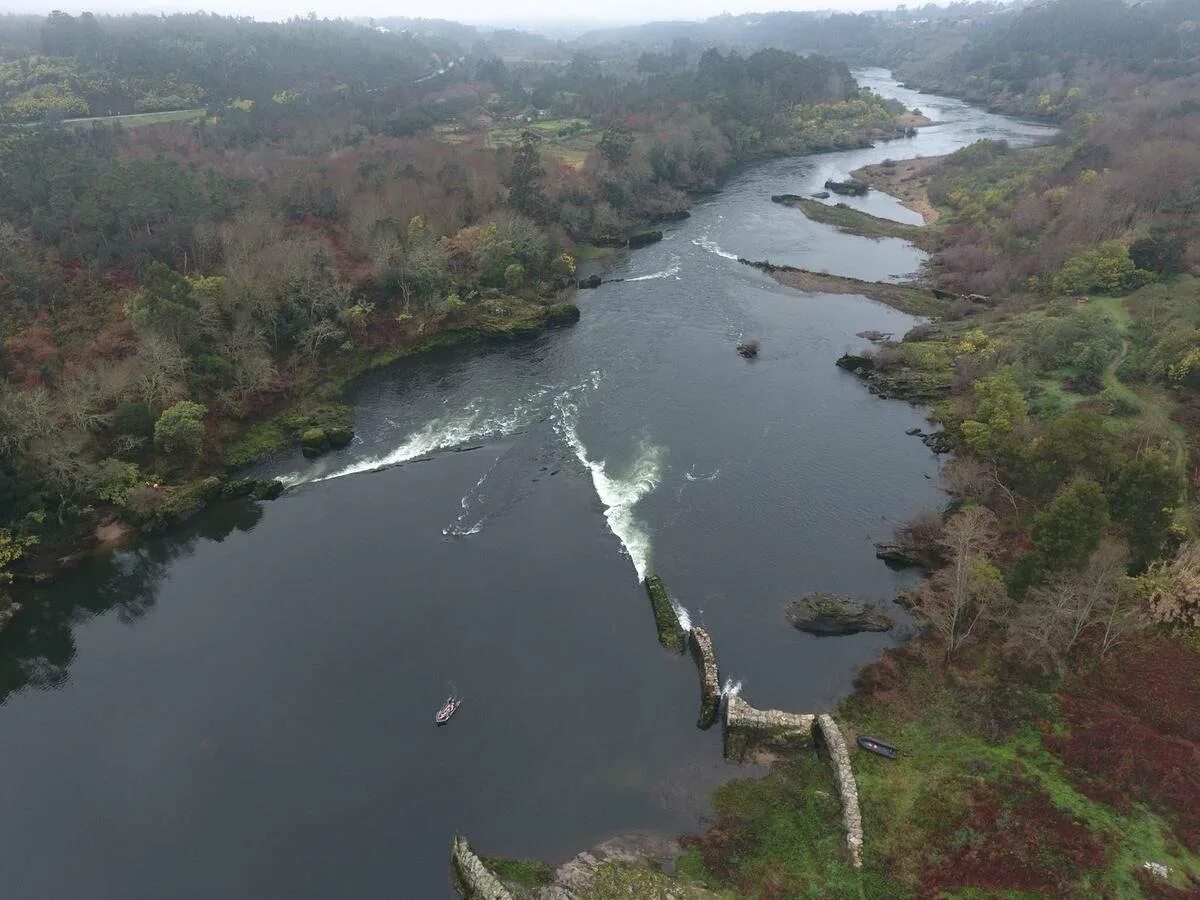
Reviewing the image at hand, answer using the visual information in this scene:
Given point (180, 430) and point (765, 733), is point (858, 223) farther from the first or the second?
point (180, 430)

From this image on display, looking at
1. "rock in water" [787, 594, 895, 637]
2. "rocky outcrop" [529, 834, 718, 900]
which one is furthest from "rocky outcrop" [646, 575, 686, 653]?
"rocky outcrop" [529, 834, 718, 900]

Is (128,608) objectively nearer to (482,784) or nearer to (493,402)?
(482,784)

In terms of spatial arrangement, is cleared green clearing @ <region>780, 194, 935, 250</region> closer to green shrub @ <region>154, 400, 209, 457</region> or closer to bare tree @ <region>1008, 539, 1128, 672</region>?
bare tree @ <region>1008, 539, 1128, 672</region>

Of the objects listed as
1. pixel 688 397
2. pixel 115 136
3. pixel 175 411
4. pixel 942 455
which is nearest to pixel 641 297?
pixel 688 397

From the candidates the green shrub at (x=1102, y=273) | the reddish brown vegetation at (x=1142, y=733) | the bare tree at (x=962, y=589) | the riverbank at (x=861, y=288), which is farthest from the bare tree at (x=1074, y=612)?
the riverbank at (x=861, y=288)

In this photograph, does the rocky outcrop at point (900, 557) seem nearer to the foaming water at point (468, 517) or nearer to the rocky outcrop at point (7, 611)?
the foaming water at point (468, 517)

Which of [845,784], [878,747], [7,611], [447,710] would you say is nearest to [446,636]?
[447,710]
